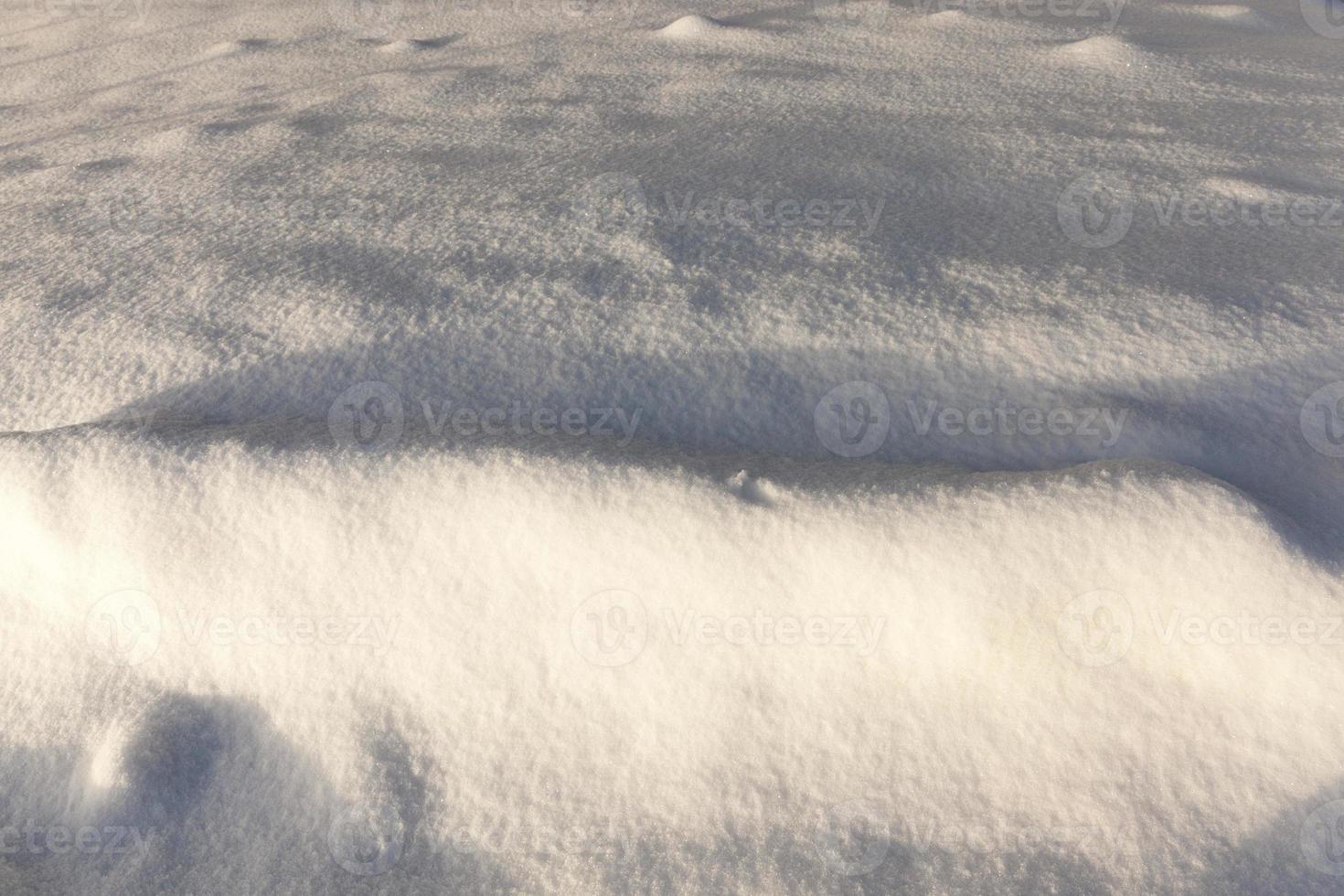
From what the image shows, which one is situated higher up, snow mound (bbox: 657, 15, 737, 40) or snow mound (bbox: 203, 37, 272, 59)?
snow mound (bbox: 657, 15, 737, 40)

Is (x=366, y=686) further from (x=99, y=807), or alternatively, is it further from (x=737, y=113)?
(x=737, y=113)

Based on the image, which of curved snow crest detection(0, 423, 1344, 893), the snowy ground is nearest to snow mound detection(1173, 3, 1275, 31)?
the snowy ground

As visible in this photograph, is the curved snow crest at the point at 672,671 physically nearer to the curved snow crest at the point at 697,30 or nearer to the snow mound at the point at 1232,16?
the curved snow crest at the point at 697,30

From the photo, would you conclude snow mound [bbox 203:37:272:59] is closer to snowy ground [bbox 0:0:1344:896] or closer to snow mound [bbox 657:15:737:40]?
snow mound [bbox 657:15:737:40]

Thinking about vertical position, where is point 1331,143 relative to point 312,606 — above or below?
above

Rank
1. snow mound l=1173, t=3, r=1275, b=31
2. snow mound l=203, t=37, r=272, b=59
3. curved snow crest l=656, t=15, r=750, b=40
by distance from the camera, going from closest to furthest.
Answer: curved snow crest l=656, t=15, r=750, b=40 → snow mound l=1173, t=3, r=1275, b=31 → snow mound l=203, t=37, r=272, b=59

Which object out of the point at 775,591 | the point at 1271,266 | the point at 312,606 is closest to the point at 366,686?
the point at 312,606

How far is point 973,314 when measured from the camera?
4.37ft

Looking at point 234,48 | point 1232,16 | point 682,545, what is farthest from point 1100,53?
point 234,48

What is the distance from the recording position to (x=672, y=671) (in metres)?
1.00

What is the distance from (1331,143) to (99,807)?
227 centimetres

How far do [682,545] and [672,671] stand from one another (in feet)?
0.42

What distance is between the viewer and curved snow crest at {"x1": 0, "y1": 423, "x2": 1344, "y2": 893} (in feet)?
2.99

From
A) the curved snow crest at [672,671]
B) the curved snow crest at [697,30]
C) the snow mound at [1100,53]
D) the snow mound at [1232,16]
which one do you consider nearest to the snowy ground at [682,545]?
the curved snow crest at [672,671]
